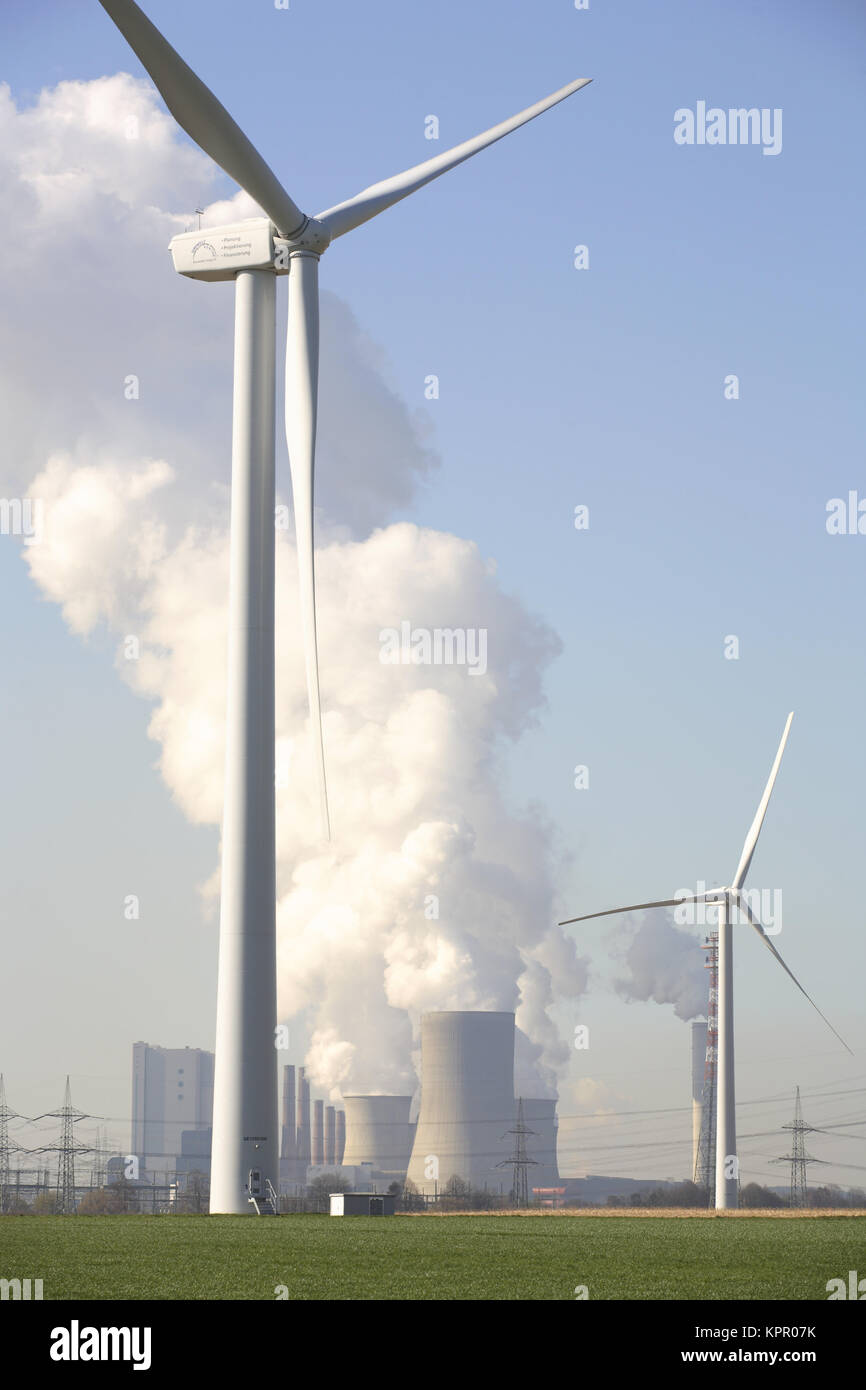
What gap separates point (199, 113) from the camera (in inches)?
1752

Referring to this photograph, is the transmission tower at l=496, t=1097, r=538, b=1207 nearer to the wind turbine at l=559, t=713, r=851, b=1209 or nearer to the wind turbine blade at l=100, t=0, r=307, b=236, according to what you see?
the wind turbine at l=559, t=713, r=851, b=1209

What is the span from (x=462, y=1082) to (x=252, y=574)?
109 meters

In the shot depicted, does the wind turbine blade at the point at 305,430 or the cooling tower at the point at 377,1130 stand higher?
the wind turbine blade at the point at 305,430

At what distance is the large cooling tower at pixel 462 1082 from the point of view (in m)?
150

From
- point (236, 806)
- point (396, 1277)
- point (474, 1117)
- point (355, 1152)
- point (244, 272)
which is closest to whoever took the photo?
point (396, 1277)

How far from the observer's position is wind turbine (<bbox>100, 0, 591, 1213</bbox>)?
150 feet

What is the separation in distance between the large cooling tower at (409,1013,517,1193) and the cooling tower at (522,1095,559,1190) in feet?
84.7

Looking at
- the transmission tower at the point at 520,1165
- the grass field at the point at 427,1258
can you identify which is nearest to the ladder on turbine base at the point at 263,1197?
the grass field at the point at 427,1258

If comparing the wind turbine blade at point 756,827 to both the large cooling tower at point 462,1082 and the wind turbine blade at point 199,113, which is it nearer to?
the wind turbine blade at point 199,113

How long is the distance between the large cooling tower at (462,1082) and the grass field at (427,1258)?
11205 cm
